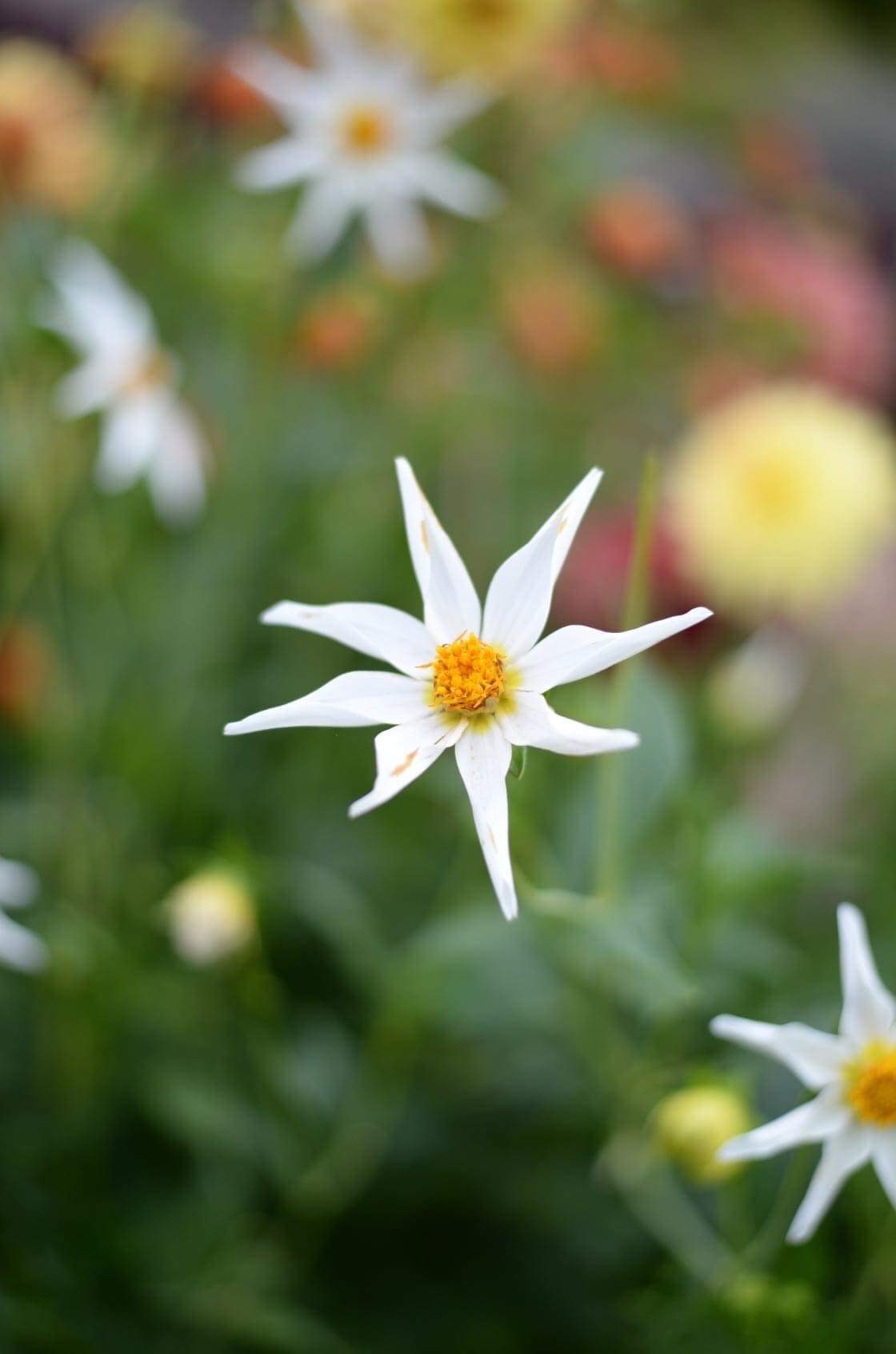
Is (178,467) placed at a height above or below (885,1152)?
above

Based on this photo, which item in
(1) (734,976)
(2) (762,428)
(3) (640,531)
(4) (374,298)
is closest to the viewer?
(3) (640,531)

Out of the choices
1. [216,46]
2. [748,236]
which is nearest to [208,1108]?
[748,236]

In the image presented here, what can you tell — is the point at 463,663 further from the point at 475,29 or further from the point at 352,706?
the point at 475,29

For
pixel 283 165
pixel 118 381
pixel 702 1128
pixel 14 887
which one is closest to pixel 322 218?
pixel 283 165

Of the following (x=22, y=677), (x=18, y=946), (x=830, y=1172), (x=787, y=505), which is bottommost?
(x=830, y=1172)

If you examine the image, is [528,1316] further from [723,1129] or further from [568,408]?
[568,408]

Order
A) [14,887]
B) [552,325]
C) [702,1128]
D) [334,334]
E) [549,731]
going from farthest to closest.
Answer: [552,325], [334,334], [14,887], [702,1128], [549,731]

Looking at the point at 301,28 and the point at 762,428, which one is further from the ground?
the point at 301,28
